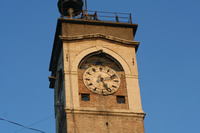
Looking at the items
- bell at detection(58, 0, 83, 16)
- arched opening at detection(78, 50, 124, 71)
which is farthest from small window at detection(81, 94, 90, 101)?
bell at detection(58, 0, 83, 16)

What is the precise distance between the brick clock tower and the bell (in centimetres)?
148

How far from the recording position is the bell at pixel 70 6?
57.2m

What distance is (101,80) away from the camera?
5066cm

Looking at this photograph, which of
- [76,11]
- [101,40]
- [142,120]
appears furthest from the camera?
[76,11]

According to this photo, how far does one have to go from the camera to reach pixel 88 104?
49.0 metres

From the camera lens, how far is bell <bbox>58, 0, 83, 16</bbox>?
57.2 meters

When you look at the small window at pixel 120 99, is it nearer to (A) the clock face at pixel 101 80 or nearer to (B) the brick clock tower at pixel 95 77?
(B) the brick clock tower at pixel 95 77

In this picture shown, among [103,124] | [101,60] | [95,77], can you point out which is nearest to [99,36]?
[101,60]

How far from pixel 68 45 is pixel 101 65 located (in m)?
3.14

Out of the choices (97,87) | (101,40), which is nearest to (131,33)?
(101,40)

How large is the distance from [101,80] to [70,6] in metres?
9.83

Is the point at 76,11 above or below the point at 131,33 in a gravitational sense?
above

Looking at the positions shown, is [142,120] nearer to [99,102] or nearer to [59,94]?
[99,102]

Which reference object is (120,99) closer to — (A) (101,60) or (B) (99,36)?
(A) (101,60)
